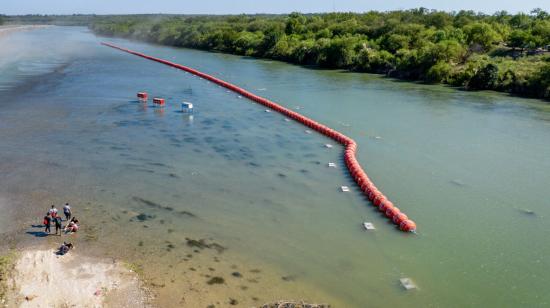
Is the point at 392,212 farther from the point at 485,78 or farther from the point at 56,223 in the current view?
the point at 485,78

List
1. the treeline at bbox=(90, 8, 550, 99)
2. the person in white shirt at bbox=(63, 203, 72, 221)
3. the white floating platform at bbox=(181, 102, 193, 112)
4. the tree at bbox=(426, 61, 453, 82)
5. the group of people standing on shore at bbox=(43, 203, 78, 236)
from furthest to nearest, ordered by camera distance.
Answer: the tree at bbox=(426, 61, 453, 82), the treeline at bbox=(90, 8, 550, 99), the white floating platform at bbox=(181, 102, 193, 112), the person in white shirt at bbox=(63, 203, 72, 221), the group of people standing on shore at bbox=(43, 203, 78, 236)

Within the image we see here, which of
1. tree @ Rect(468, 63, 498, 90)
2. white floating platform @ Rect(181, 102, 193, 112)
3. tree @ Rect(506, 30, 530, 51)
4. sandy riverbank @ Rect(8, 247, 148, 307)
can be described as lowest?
sandy riverbank @ Rect(8, 247, 148, 307)

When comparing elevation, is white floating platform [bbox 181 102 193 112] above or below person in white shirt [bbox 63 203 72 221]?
above

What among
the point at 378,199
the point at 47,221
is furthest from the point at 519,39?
the point at 47,221

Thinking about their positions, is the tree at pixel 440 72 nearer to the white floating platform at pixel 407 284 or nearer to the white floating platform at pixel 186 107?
the white floating platform at pixel 186 107

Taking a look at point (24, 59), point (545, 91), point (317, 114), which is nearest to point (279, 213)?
point (317, 114)

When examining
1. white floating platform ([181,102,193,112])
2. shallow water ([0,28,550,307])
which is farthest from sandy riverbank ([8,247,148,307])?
white floating platform ([181,102,193,112])

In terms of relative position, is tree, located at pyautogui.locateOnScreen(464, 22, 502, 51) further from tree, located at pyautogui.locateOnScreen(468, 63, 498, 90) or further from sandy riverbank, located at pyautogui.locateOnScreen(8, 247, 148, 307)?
sandy riverbank, located at pyautogui.locateOnScreen(8, 247, 148, 307)
